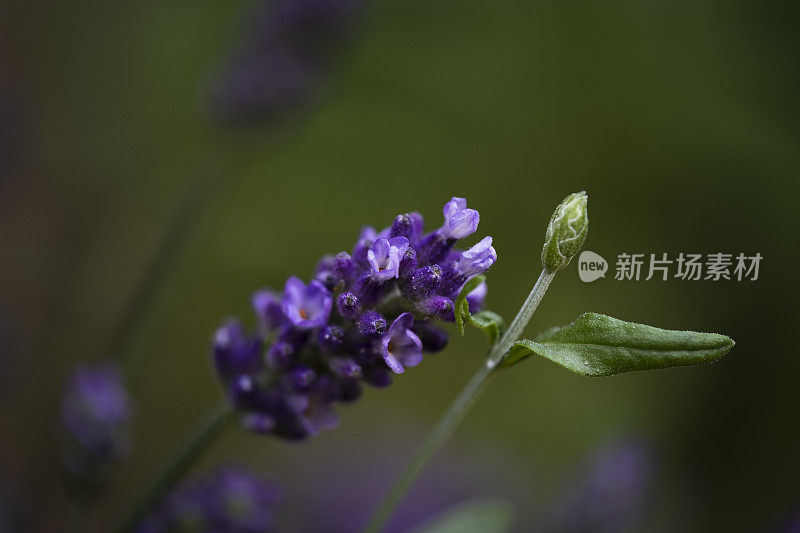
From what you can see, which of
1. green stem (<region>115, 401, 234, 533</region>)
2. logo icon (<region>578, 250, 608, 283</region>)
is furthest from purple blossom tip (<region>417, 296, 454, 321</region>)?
green stem (<region>115, 401, 234, 533</region>)

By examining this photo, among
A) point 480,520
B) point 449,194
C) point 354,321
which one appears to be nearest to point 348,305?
point 354,321

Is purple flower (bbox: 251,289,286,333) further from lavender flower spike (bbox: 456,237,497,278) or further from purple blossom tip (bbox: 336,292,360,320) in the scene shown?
lavender flower spike (bbox: 456,237,497,278)

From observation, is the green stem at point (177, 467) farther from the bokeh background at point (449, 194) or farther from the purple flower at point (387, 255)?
the bokeh background at point (449, 194)

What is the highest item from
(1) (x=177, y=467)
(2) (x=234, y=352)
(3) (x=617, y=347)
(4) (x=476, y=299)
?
(3) (x=617, y=347)

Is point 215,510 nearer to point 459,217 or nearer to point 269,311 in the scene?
point 269,311

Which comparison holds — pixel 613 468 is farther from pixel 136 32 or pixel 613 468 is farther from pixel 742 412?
pixel 136 32

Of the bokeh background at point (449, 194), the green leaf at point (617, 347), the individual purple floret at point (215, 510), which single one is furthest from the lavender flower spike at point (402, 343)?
the bokeh background at point (449, 194)

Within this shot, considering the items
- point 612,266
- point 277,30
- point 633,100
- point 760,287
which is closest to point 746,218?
point 760,287
